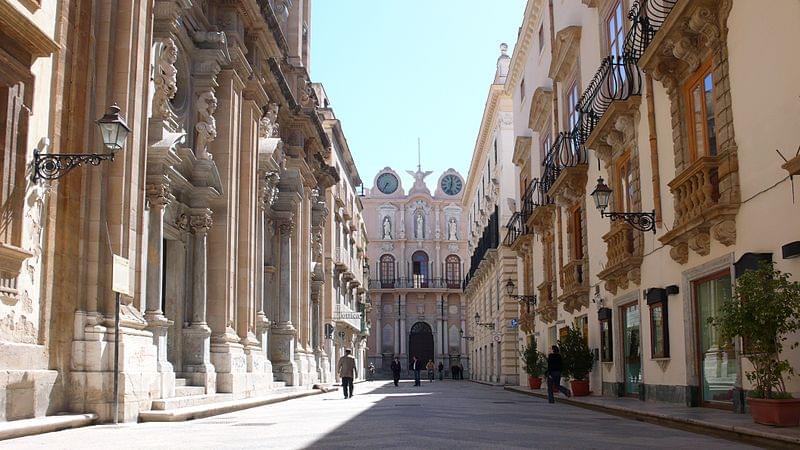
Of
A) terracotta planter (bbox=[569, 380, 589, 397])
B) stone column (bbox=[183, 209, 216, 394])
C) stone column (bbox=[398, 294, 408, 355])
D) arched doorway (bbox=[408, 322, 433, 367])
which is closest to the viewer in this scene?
stone column (bbox=[183, 209, 216, 394])

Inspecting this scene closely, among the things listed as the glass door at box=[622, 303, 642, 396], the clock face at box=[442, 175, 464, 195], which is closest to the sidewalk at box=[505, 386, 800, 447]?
the glass door at box=[622, 303, 642, 396]

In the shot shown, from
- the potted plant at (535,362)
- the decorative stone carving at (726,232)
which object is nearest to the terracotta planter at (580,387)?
the potted plant at (535,362)

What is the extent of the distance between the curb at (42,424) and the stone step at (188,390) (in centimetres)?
444

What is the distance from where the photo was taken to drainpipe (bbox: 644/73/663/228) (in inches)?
659

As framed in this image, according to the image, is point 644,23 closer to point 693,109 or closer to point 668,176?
point 693,109

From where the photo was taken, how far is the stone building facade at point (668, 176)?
11977 mm

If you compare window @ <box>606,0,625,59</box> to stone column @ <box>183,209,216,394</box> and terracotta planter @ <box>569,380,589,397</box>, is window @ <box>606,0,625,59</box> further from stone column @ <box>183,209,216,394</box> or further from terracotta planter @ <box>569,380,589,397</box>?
stone column @ <box>183,209,216,394</box>

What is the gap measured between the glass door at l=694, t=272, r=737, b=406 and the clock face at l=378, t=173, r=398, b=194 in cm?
6652

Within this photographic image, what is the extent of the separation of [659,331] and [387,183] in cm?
6494

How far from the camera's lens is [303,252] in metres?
33.7

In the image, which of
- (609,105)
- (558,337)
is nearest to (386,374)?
(558,337)

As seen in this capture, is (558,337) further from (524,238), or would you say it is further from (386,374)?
(386,374)

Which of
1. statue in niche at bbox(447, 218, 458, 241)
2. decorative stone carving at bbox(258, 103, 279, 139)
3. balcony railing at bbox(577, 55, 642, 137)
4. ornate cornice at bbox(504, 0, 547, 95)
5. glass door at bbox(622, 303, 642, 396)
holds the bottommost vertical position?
glass door at bbox(622, 303, 642, 396)

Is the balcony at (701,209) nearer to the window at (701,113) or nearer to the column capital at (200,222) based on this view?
the window at (701,113)
